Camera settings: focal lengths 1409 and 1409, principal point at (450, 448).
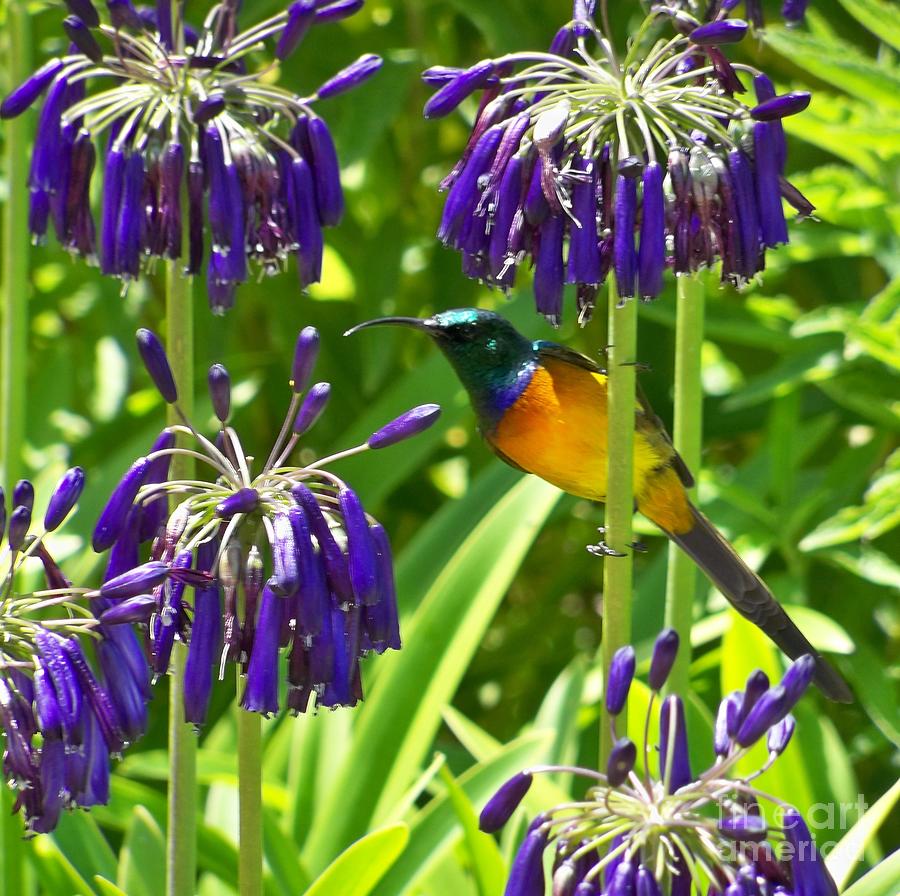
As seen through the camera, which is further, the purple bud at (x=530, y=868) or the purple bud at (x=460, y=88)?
the purple bud at (x=460, y=88)

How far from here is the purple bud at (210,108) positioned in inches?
83.7

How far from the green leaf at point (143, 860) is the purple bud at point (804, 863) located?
145cm

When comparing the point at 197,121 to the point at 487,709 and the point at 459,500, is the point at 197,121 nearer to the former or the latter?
the point at 459,500

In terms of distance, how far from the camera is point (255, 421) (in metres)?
4.63

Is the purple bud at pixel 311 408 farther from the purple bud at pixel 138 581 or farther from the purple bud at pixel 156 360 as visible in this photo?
the purple bud at pixel 138 581

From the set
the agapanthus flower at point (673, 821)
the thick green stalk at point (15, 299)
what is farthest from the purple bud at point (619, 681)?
the thick green stalk at point (15, 299)

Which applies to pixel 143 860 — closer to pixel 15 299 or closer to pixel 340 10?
pixel 15 299

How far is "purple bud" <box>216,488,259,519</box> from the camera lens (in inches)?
70.1

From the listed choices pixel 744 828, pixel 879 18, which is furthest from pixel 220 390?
pixel 879 18

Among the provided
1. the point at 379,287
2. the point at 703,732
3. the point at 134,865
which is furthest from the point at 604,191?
the point at 379,287

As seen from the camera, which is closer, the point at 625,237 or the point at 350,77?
the point at 625,237

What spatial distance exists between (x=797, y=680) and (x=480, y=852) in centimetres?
103

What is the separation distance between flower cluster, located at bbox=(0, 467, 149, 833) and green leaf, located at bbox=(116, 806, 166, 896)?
756 mm

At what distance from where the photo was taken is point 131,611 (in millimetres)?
1751
